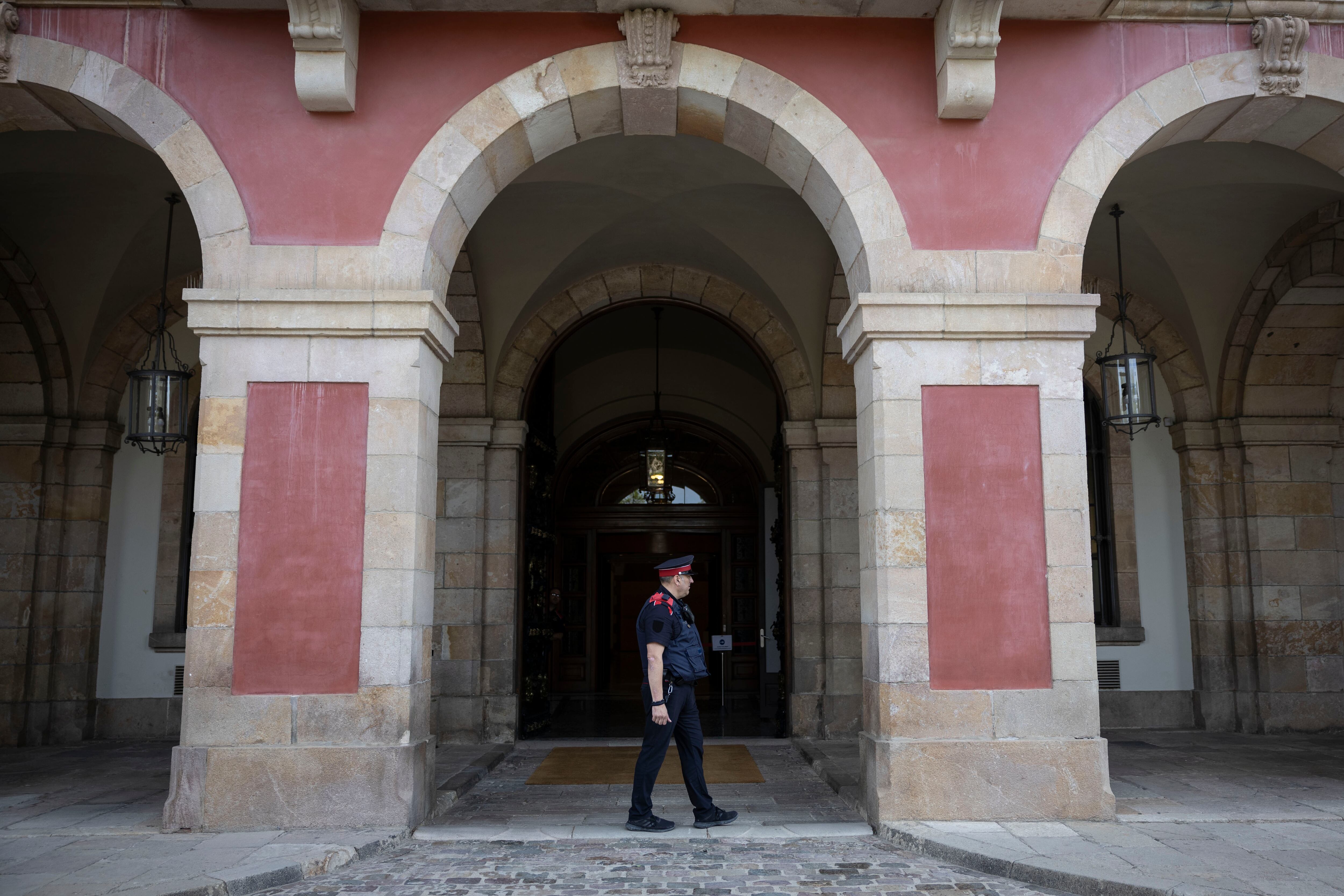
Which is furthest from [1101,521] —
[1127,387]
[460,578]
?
[460,578]

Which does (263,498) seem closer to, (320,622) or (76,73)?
(320,622)

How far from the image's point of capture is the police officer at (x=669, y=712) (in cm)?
536

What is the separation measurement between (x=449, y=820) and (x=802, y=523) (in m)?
4.51

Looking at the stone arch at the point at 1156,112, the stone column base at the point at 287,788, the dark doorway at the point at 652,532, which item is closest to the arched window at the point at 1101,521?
A: the stone arch at the point at 1156,112

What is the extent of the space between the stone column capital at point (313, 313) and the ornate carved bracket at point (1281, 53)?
4.92m

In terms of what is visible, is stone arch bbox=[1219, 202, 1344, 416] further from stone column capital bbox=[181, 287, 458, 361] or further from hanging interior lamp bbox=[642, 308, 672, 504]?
stone column capital bbox=[181, 287, 458, 361]

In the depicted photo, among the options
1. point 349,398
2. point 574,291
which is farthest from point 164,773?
point 574,291

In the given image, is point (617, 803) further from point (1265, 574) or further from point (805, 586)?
point (1265, 574)

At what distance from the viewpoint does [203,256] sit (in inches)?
215

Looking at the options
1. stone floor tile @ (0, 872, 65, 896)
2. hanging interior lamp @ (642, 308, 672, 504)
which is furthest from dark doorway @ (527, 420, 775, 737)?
stone floor tile @ (0, 872, 65, 896)

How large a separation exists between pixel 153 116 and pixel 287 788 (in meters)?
3.75

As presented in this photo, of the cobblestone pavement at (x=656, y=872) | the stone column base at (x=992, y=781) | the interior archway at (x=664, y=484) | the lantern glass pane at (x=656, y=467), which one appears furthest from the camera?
the interior archway at (x=664, y=484)

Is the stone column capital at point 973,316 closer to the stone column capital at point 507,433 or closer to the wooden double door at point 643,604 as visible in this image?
the stone column capital at point 507,433

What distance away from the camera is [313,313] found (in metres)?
5.48
